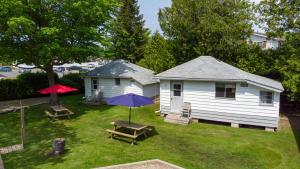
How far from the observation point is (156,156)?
11.2 m

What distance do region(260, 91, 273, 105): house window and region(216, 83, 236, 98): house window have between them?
5.62 ft

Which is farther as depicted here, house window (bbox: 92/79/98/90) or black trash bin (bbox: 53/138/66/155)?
house window (bbox: 92/79/98/90)

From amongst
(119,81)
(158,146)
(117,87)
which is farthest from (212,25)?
(158,146)

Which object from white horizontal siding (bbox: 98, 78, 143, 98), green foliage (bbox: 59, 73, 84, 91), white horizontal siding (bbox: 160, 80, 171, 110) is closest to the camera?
white horizontal siding (bbox: 160, 80, 171, 110)

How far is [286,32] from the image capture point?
64.3 feet

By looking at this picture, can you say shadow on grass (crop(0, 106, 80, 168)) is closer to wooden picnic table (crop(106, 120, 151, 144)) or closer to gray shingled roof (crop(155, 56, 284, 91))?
wooden picnic table (crop(106, 120, 151, 144))

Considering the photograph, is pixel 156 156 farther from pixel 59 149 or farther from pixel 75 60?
pixel 75 60

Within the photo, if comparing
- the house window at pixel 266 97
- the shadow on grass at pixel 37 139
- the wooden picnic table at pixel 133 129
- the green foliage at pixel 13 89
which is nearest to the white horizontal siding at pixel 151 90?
the shadow on grass at pixel 37 139

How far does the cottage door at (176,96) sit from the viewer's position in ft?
59.5

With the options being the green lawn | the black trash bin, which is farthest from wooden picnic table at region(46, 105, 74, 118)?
the black trash bin

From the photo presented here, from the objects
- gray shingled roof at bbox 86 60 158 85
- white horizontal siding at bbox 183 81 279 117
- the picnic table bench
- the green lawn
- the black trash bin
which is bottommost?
the green lawn

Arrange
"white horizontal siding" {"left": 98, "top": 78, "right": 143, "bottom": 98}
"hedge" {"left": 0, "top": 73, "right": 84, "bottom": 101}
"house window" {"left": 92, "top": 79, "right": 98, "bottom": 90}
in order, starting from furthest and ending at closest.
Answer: "house window" {"left": 92, "top": 79, "right": 98, "bottom": 90}
"hedge" {"left": 0, "top": 73, "right": 84, "bottom": 101}
"white horizontal siding" {"left": 98, "top": 78, "right": 143, "bottom": 98}

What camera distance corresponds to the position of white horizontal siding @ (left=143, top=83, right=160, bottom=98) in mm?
23450

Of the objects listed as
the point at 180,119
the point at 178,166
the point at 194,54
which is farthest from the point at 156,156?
the point at 194,54
